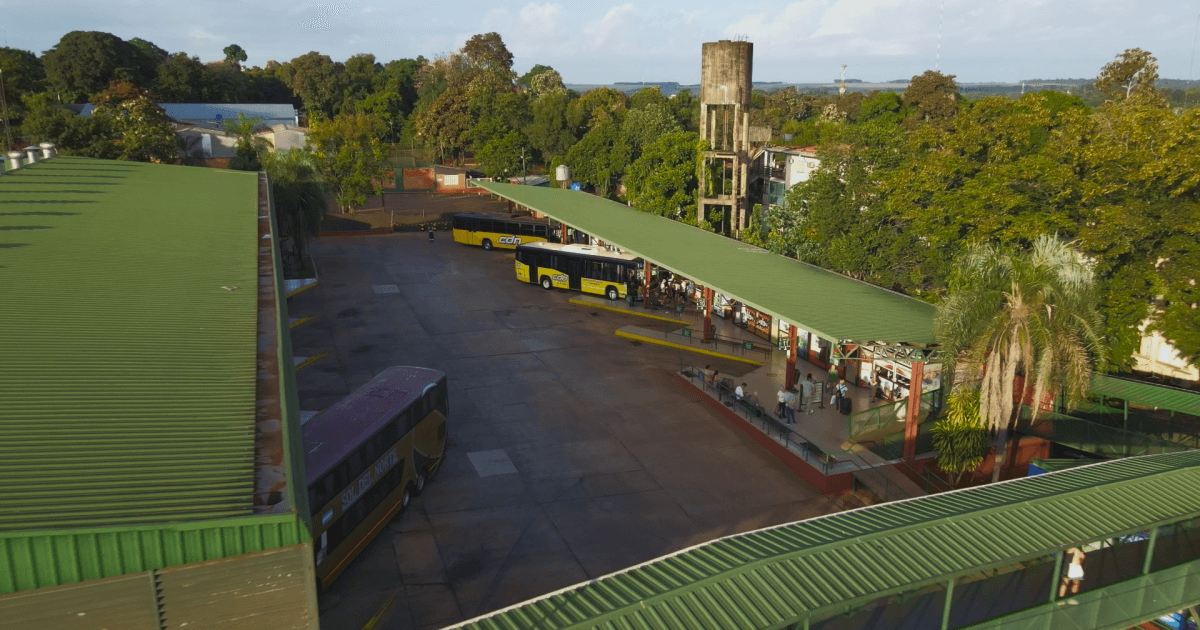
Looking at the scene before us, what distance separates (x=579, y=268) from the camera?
115ft

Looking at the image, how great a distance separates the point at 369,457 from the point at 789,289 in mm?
11733

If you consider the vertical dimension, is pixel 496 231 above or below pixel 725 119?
below

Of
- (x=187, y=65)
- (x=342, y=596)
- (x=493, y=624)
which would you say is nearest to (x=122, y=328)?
(x=342, y=596)

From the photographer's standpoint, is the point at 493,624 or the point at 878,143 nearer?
the point at 493,624

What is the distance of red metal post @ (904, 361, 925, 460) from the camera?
56.8 ft

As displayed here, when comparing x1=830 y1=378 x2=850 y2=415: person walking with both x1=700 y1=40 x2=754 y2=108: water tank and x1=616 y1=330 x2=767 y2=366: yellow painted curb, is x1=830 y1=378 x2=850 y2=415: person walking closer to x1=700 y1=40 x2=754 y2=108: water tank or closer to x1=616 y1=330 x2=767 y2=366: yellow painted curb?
x1=616 y1=330 x2=767 y2=366: yellow painted curb

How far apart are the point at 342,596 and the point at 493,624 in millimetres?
6976

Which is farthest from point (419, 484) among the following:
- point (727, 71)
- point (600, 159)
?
point (600, 159)

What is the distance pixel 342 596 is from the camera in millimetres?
13312

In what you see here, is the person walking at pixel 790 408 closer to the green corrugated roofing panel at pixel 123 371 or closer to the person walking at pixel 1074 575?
the person walking at pixel 1074 575

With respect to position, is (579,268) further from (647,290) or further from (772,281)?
(772,281)

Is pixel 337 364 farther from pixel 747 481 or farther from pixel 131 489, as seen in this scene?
pixel 131 489

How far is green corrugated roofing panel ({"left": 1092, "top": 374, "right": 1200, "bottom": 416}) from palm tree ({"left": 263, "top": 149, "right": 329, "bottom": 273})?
3341 cm

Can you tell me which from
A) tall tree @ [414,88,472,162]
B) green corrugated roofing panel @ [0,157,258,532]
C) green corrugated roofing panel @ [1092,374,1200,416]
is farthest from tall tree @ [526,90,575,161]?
green corrugated roofing panel @ [1092,374,1200,416]
